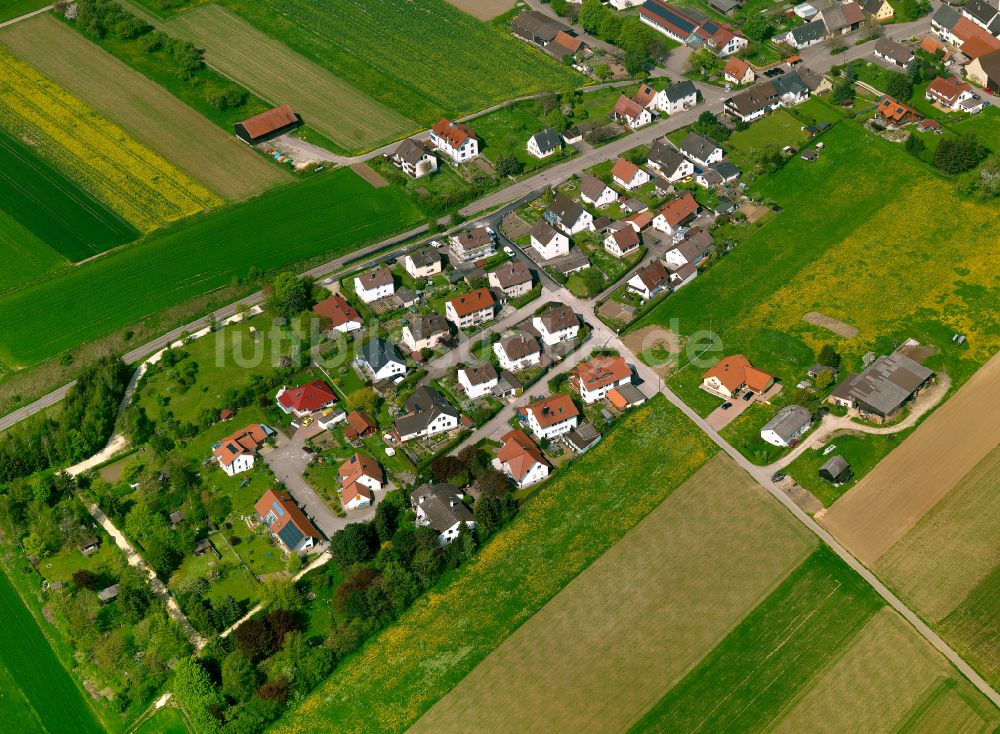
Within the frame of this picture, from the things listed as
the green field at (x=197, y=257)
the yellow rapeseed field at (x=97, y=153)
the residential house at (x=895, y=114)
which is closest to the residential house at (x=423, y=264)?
the green field at (x=197, y=257)

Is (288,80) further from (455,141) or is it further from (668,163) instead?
(668,163)

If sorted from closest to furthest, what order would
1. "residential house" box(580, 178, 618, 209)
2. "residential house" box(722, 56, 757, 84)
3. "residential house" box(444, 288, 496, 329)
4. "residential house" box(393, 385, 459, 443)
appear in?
"residential house" box(393, 385, 459, 443), "residential house" box(444, 288, 496, 329), "residential house" box(580, 178, 618, 209), "residential house" box(722, 56, 757, 84)

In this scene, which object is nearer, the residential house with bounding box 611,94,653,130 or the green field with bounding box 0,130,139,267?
the green field with bounding box 0,130,139,267

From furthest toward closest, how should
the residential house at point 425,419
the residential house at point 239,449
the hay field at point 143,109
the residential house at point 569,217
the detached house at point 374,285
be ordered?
the hay field at point 143,109 < the residential house at point 569,217 < the detached house at point 374,285 < the residential house at point 425,419 < the residential house at point 239,449

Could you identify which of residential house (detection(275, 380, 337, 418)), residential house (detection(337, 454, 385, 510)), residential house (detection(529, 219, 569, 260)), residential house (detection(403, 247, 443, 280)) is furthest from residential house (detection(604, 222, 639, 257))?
residential house (detection(337, 454, 385, 510))

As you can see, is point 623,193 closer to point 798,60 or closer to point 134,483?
point 798,60

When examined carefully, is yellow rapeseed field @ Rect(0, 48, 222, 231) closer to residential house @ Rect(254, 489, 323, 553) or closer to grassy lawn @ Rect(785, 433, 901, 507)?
residential house @ Rect(254, 489, 323, 553)

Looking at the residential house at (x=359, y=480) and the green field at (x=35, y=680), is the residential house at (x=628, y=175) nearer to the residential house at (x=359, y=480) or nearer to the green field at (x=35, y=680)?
the residential house at (x=359, y=480)
